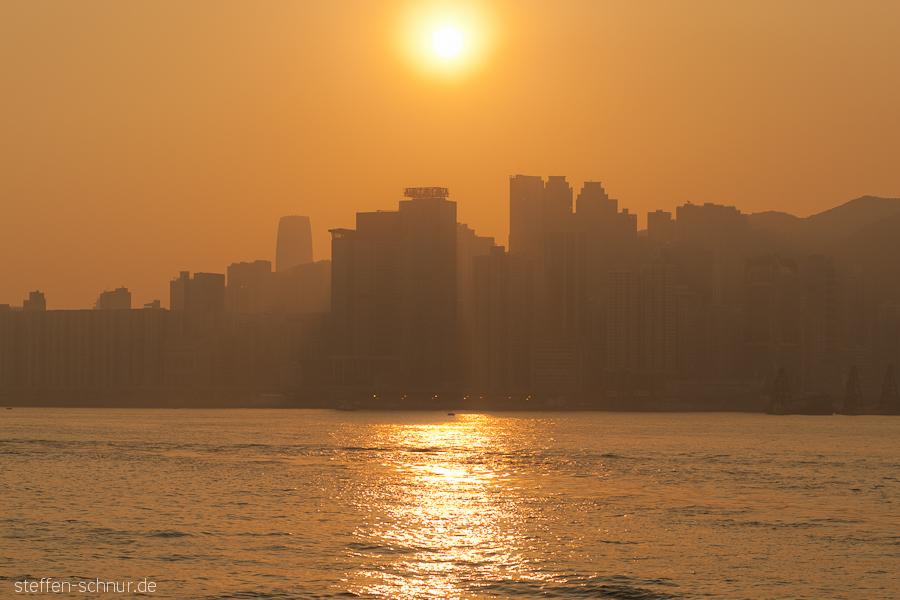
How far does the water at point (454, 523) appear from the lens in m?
46.7

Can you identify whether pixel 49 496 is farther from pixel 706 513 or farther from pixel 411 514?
pixel 706 513

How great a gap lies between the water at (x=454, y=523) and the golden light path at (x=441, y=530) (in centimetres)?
19

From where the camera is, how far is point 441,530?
60.7 meters

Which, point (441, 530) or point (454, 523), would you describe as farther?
point (454, 523)

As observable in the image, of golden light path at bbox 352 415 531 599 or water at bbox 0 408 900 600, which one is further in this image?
water at bbox 0 408 900 600

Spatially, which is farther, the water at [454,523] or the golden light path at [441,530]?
the water at [454,523]

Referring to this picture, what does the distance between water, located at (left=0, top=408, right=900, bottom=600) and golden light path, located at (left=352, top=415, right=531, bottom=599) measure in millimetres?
191

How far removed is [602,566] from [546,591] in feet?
22.2

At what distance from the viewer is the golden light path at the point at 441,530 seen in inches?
1817

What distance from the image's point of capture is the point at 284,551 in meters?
53.9

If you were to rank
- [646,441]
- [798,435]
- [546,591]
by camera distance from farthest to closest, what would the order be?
[798,435] < [646,441] < [546,591]

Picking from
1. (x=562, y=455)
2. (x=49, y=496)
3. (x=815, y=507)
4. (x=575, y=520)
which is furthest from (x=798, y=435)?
(x=49, y=496)

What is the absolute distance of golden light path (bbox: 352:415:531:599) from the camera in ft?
151

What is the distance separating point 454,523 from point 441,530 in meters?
3.11
